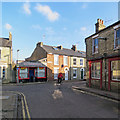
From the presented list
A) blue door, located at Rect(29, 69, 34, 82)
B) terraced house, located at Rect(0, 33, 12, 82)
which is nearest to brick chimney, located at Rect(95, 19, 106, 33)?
blue door, located at Rect(29, 69, 34, 82)

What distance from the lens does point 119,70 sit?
10695 mm

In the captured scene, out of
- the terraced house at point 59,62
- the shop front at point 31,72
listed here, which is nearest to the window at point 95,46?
the terraced house at point 59,62

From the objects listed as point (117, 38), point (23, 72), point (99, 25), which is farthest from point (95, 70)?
point (23, 72)

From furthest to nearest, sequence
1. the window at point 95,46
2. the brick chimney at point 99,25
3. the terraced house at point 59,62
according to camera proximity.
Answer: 1. the terraced house at point 59,62
2. the brick chimney at point 99,25
3. the window at point 95,46

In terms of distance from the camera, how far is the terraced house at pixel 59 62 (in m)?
23.8

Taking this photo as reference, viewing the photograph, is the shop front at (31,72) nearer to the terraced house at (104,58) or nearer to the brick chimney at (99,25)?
the terraced house at (104,58)

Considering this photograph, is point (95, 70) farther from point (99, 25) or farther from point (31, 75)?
point (31, 75)

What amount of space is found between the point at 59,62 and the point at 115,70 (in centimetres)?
1542

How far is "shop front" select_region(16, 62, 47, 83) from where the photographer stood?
2048cm

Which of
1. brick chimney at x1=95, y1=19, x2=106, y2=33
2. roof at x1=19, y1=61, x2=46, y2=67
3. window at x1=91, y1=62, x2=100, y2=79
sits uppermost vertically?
brick chimney at x1=95, y1=19, x2=106, y2=33

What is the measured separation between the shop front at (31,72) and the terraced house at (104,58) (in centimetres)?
1108

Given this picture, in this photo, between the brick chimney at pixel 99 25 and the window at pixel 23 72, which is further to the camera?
the window at pixel 23 72

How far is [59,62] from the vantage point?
2527 centimetres

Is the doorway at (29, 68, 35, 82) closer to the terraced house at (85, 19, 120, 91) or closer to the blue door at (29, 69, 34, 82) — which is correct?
the blue door at (29, 69, 34, 82)
